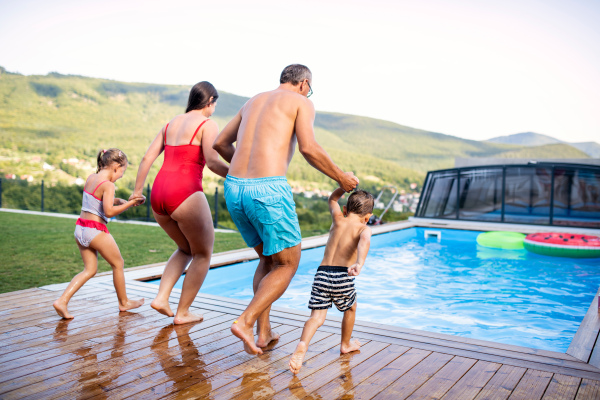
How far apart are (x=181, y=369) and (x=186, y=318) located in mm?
844

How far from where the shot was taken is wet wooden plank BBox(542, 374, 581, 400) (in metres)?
2.05

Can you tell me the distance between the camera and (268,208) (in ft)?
7.65

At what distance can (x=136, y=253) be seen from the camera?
768cm

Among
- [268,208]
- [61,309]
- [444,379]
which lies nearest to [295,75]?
[268,208]

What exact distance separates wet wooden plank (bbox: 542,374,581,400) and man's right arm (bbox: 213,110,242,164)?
2080 millimetres

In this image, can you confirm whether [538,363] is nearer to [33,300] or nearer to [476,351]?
[476,351]

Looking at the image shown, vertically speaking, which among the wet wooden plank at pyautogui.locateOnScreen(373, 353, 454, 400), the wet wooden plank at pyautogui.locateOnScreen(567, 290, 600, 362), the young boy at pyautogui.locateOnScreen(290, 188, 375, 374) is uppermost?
the young boy at pyautogui.locateOnScreen(290, 188, 375, 374)

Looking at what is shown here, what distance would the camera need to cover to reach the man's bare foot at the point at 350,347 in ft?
8.56

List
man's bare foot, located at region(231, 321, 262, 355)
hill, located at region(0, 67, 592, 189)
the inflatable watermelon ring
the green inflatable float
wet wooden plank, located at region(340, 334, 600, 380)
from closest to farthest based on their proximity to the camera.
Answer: man's bare foot, located at region(231, 321, 262, 355) < wet wooden plank, located at region(340, 334, 600, 380) < the inflatable watermelon ring < the green inflatable float < hill, located at region(0, 67, 592, 189)

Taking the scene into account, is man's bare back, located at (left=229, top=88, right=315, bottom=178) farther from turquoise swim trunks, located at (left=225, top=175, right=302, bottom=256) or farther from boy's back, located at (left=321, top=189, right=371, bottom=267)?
boy's back, located at (left=321, top=189, right=371, bottom=267)

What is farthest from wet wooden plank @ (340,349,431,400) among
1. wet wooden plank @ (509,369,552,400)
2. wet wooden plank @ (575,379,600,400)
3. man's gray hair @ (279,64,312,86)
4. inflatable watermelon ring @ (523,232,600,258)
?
inflatable watermelon ring @ (523,232,600,258)

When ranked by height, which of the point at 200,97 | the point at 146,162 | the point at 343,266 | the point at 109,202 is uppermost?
the point at 200,97

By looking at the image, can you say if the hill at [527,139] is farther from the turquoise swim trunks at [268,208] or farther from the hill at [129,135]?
the turquoise swim trunks at [268,208]

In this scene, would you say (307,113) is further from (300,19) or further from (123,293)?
(300,19)
